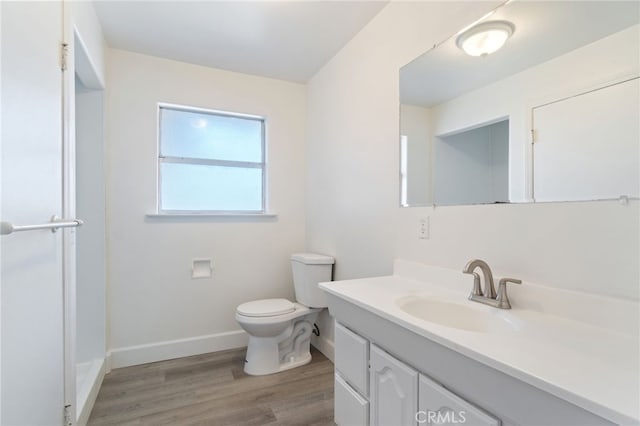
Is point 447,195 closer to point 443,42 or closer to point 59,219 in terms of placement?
point 443,42

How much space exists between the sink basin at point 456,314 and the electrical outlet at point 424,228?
36cm

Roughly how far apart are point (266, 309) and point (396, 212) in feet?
3.77

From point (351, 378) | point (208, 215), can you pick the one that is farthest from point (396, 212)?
point (208, 215)

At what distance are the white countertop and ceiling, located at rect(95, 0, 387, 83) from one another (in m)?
1.71

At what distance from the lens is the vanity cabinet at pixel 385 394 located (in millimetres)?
812

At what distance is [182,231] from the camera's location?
2383 millimetres

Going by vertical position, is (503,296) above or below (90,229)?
below

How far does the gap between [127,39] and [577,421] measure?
286 centimetres

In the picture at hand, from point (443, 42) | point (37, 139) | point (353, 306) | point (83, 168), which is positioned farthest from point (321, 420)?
point (83, 168)

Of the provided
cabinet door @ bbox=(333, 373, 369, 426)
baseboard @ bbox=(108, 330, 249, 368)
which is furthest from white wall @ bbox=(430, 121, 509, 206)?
baseboard @ bbox=(108, 330, 249, 368)

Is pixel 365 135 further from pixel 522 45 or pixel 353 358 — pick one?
pixel 353 358

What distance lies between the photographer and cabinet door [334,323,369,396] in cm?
119

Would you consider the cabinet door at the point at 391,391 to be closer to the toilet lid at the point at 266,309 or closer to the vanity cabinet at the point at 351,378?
the vanity cabinet at the point at 351,378

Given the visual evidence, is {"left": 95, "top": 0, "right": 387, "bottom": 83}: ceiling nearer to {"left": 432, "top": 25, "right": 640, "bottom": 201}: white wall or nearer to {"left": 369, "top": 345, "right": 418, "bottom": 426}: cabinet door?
{"left": 432, "top": 25, "right": 640, "bottom": 201}: white wall
